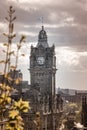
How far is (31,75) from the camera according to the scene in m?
84.6

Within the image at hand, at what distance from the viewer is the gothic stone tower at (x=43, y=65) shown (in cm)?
8488

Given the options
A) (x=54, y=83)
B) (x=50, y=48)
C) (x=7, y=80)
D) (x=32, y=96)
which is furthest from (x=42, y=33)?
(x=7, y=80)

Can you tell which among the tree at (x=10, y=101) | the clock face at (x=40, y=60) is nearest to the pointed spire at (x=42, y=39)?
the clock face at (x=40, y=60)

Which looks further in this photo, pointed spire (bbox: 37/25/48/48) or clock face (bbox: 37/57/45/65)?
pointed spire (bbox: 37/25/48/48)

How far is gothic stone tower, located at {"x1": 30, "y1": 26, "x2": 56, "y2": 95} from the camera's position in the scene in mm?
84875

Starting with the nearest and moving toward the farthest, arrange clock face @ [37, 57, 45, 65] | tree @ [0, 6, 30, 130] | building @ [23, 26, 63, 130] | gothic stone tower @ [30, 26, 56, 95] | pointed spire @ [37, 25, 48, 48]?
tree @ [0, 6, 30, 130] → building @ [23, 26, 63, 130] → gothic stone tower @ [30, 26, 56, 95] → clock face @ [37, 57, 45, 65] → pointed spire @ [37, 25, 48, 48]

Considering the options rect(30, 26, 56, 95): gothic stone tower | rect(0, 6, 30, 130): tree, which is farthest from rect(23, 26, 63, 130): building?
rect(0, 6, 30, 130): tree

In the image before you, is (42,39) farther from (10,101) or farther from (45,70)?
(10,101)

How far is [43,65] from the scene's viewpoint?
86250 millimetres

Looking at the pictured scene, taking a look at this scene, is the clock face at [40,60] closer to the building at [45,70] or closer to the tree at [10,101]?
the building at [45,70]

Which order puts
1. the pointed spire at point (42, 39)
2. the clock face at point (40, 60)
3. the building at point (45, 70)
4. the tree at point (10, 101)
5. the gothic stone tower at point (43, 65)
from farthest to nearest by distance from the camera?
the pointed spire at point (42, 39) < the clock face at point (40, 60) < the gothic stone tower at point (43, 65) < the building at point (45, 70) < the tree at point (10, 101)

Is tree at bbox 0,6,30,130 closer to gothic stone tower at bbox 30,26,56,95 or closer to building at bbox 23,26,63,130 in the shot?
building at bbox 23,26,63,130

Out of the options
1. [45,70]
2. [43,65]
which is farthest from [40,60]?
[45,70]

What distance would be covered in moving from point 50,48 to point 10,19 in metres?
79.7
